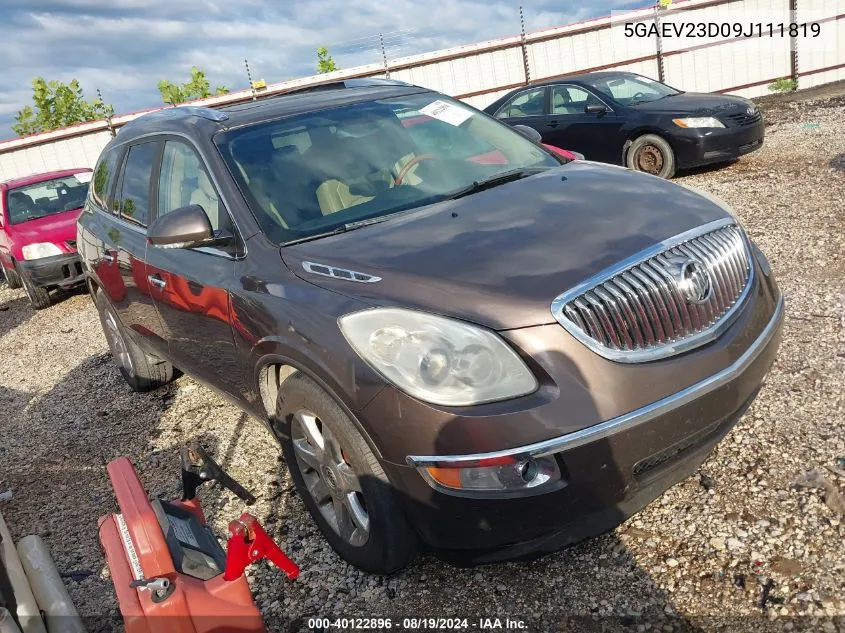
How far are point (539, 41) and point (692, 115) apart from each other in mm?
9499

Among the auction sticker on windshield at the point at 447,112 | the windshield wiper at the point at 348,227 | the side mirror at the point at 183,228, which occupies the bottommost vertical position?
the windshield wiper at the point at 348,227

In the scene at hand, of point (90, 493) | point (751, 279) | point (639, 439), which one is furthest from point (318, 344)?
point (90, 493)

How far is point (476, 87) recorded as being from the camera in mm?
17297

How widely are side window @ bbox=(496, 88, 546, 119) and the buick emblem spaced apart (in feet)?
25.7

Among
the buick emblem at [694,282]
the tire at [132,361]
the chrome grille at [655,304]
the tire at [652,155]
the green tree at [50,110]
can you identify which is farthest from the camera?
the green tree at [50,110]

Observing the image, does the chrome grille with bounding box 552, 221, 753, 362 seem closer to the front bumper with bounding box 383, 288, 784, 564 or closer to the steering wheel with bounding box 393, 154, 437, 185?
the front bumper with bounding box 383, 288, 784, 564

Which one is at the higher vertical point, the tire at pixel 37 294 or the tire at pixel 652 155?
→ the tire at pixel 652 155

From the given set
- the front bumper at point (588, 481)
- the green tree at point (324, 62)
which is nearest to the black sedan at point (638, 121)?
the front bumper at point (588, 481)

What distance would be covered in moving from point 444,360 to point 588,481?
0.55m

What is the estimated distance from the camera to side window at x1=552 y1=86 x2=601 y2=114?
364 inches

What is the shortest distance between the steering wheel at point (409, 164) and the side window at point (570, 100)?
6694 mm

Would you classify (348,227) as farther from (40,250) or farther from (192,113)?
(40,250)

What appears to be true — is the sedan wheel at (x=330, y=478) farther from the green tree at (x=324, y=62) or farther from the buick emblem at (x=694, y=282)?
the green tree at (x=324, y=62)

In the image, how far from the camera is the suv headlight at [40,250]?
8258mm
